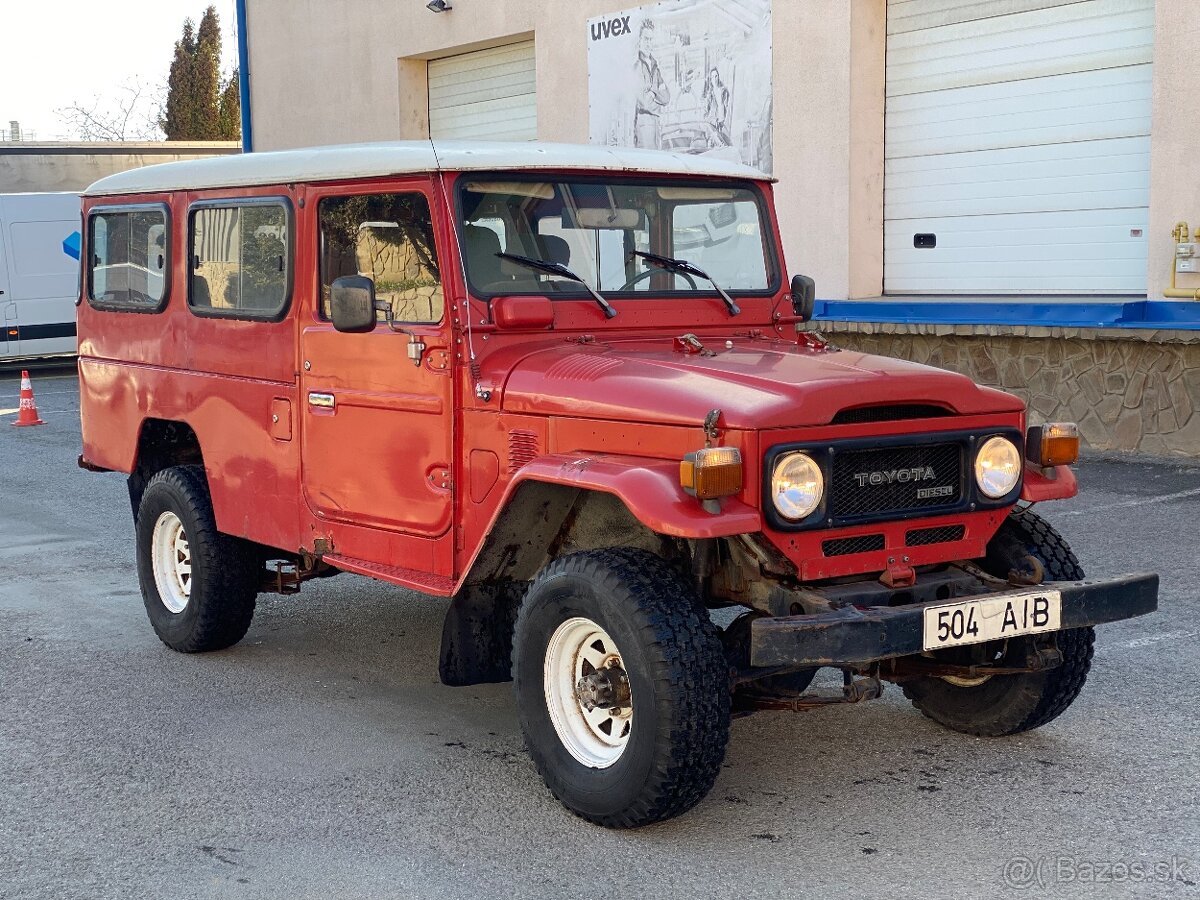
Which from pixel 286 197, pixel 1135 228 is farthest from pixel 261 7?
pixel 286 197

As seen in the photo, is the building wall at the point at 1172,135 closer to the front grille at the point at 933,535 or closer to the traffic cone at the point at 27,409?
the front grille at the point at 933,535

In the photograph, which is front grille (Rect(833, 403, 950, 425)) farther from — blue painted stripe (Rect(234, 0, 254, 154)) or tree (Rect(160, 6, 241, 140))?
tree (Rect(160, 6, 241, 140))

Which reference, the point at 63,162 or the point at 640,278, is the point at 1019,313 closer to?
the point at 640,278

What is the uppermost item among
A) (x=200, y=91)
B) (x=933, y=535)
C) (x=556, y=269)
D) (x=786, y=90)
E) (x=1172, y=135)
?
(x=200, y=91)

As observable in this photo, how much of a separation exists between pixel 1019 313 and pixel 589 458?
8.44 meters

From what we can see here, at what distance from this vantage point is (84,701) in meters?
5.90

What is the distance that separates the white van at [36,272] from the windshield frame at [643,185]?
1798 cm

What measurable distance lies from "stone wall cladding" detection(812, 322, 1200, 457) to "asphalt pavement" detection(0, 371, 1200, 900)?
15.0 ft

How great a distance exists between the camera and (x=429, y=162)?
529 centimetres

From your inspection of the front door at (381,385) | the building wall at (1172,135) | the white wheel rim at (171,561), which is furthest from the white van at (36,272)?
the front door at (381,385)

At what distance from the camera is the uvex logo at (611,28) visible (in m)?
16.1

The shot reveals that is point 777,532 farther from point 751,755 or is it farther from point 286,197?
point 286,197

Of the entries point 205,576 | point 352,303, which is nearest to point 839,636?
point 352,303

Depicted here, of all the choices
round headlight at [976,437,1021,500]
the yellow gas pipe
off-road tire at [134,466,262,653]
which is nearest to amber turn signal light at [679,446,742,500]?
round headlight at [976,437,1021,500]
